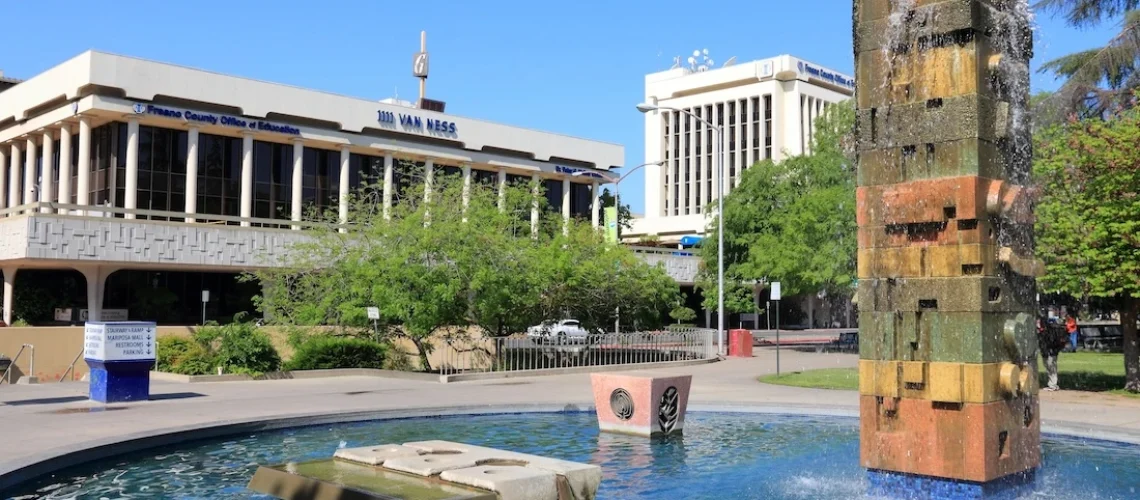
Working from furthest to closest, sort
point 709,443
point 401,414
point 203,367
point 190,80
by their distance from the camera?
point 190,80
point 203,367
point 401,414
point 709,443

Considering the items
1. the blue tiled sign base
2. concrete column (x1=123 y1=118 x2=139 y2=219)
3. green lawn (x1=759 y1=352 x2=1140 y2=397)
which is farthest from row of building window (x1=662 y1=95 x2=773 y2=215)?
the blue tiled sign base

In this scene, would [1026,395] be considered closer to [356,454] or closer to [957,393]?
[957,393]

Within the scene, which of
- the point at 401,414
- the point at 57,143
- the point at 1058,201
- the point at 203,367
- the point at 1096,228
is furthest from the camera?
the point at 57,143

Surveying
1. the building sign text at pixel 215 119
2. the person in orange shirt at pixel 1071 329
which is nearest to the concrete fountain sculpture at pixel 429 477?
the person in orange shirt at pixel 1071 329

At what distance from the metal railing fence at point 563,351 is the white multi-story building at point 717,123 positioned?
61.2 meters

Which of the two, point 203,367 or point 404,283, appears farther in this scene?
point 404,283

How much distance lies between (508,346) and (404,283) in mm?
3816

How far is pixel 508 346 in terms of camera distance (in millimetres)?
30062

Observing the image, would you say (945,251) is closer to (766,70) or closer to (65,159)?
(65,159)

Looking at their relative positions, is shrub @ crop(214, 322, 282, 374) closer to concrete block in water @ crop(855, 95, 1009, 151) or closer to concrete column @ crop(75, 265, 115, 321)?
concrete column @ crop(75, 265, 115, 321)

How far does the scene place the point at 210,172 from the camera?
52.2m

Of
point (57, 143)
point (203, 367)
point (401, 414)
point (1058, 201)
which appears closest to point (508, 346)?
point (203, 367)

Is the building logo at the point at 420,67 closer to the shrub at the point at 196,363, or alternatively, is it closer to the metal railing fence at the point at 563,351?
the metal railing fence at the point at 563,351

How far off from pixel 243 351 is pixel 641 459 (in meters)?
15.8
